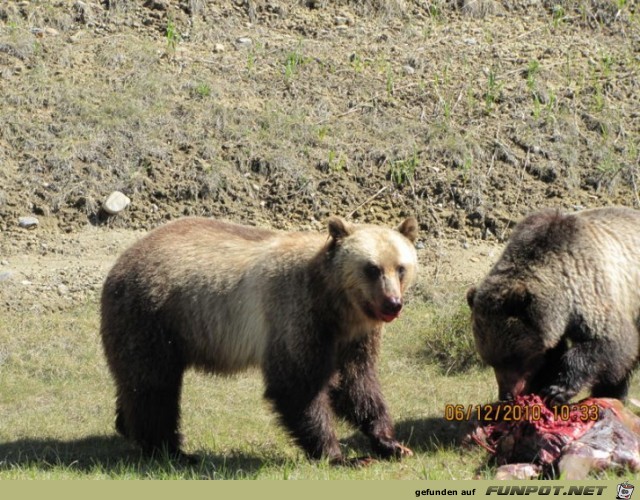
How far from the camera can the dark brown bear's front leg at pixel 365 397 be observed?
29.0 feet

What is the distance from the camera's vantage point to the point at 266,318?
28.4 feet

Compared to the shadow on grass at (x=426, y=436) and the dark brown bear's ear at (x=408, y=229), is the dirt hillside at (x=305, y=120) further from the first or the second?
the dark brown bear's ear at (x=408, y=229)

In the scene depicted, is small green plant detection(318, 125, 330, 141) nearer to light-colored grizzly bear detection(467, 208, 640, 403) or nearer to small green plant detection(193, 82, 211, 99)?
small green plant detection(193, 82, 211, 99)

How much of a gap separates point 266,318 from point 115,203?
5.94 metres

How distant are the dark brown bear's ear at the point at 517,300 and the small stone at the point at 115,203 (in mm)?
6834

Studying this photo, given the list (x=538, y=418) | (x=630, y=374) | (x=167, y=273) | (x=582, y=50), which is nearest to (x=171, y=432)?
(x=167, y=273)

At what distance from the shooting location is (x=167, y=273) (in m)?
9.11

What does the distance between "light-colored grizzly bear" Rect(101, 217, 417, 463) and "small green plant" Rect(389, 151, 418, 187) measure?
546cm

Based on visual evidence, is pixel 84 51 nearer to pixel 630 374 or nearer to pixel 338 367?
pixel 338 367

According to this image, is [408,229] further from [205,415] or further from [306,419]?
[205,415]

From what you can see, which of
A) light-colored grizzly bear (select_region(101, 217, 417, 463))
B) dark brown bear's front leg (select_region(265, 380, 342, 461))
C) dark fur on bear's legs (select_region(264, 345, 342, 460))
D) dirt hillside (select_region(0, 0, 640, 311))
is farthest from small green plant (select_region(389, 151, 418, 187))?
dark brown bear's front leg (select_region(265, 380, 342, 461))

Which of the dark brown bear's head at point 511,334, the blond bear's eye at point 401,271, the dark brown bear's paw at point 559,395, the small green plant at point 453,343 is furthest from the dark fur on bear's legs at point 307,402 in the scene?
the small green plant at point 453,343

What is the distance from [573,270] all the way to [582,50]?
9.22 metres

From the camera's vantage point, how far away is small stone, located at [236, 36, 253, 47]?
16688 millimetres
